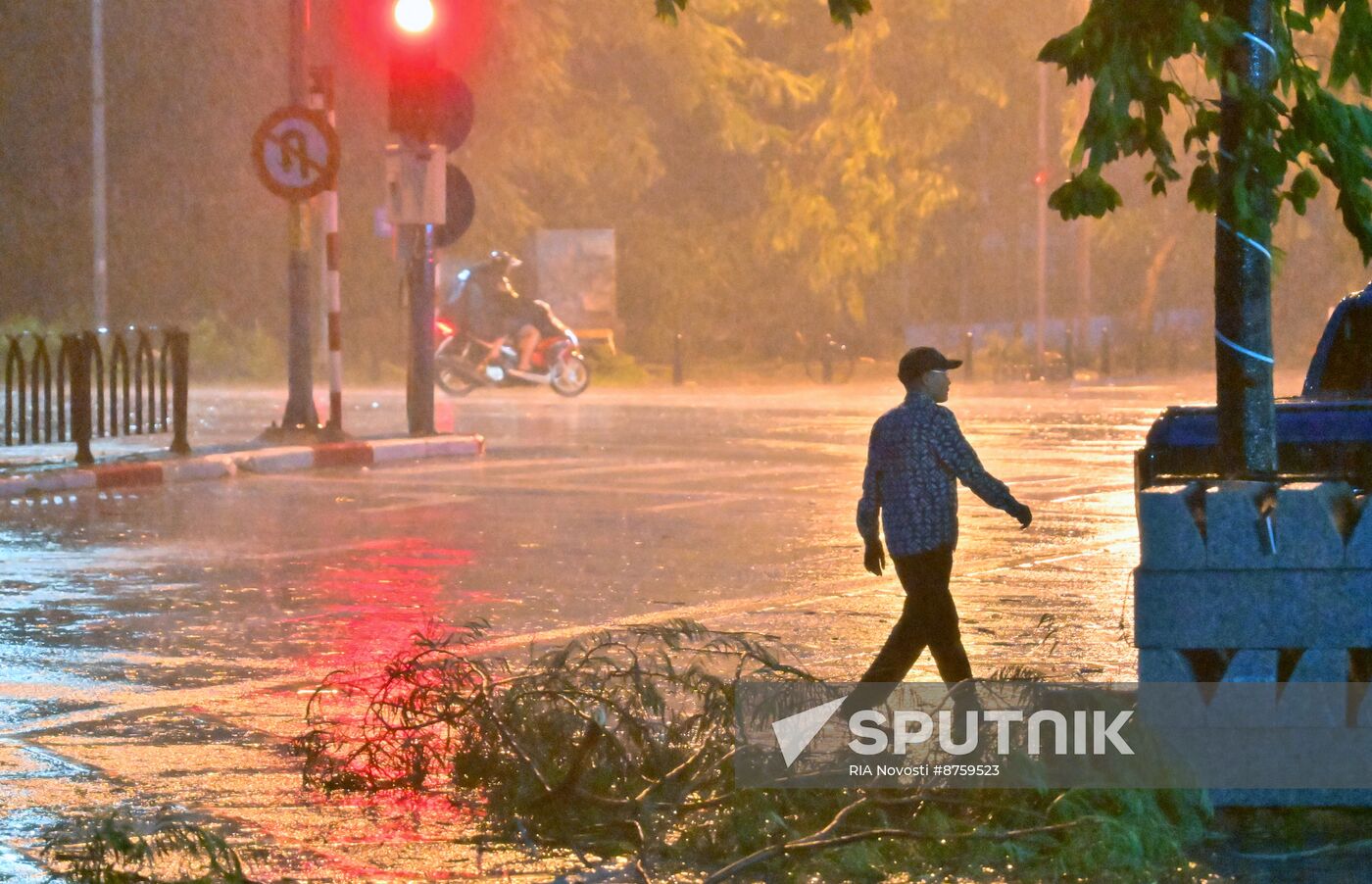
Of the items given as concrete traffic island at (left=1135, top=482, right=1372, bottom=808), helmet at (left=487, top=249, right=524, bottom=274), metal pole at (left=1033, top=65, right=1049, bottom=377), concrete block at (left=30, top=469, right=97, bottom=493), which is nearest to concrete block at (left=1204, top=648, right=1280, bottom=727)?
concrete traffic island at (left=1135, top=482, right=1372, bottom=808)

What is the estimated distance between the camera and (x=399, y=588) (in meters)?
12.5

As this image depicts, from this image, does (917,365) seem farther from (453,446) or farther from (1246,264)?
(453,446)

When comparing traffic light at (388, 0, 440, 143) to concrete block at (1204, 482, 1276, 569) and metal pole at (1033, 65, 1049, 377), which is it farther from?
metal pole at (1033, 65, 1049, 377)

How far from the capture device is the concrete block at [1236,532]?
686 cm

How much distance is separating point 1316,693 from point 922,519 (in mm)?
1673

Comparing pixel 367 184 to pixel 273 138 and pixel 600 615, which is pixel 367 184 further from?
pixel 600 615

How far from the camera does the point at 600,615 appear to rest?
37.8 feet

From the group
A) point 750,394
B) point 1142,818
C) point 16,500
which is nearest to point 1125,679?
point 1142,818

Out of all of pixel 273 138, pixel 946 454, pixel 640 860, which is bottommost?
pixel 640 860

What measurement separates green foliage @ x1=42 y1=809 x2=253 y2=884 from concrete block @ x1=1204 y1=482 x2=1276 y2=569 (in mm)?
3120

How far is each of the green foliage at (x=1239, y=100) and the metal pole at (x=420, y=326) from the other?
16618mm

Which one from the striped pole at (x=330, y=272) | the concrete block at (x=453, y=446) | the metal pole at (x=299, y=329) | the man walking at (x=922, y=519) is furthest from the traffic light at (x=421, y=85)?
the man walking at (x=922, y=519)

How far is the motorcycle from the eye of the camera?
34.6 m

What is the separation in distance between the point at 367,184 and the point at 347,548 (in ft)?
95.0
